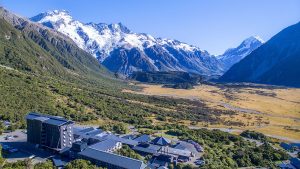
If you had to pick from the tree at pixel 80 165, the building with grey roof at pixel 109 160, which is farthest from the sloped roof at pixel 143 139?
the tree at pixel 80 165

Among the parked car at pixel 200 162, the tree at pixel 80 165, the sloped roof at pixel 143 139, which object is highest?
the sloped roof at pixel 143 139

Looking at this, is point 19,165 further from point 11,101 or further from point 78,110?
point 78,110

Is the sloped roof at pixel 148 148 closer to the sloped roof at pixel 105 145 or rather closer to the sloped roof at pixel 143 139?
the sloped roof at pixel 143 139

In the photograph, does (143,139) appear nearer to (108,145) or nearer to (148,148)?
(148,148)

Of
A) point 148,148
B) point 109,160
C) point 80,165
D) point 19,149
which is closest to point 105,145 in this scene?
point 148,148

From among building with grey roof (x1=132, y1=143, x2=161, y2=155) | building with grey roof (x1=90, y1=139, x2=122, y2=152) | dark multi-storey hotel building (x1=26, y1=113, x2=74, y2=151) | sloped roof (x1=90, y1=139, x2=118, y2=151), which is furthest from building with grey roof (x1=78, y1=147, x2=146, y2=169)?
building with grey roof (x1=132, y1=143, x2=161, y2=155)

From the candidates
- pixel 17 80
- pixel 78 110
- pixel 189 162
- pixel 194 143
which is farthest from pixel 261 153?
pixel 17 80
